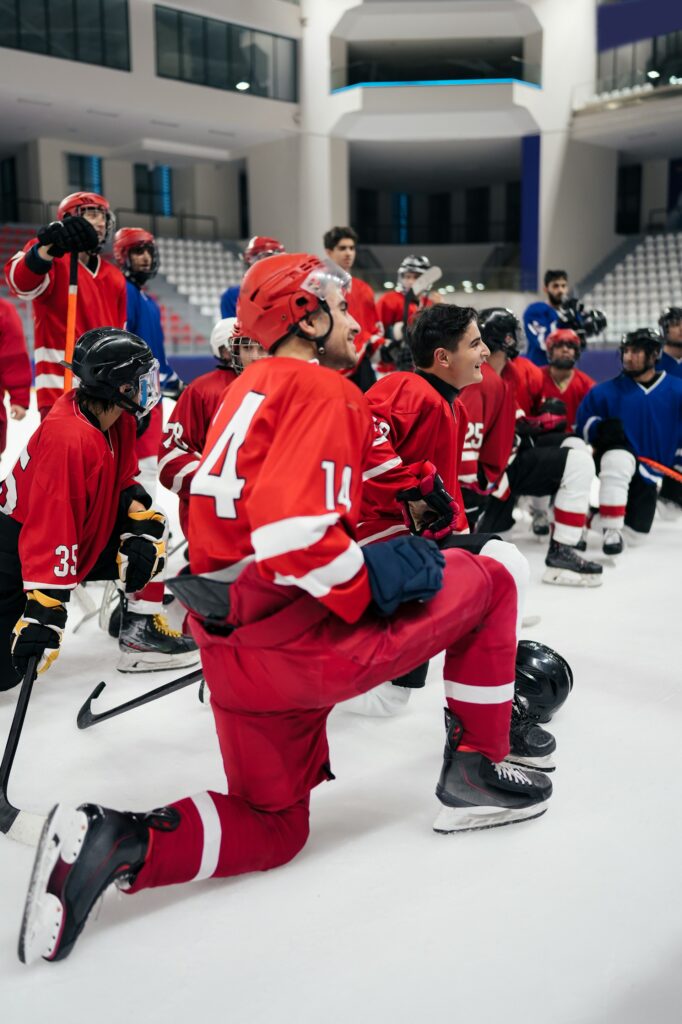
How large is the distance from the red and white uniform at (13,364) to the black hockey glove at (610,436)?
280 cm

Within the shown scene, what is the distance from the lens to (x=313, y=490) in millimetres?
1503

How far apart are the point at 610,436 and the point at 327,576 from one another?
3458mm

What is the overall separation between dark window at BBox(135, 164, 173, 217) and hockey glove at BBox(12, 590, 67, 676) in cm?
1957

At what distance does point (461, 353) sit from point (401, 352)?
258 centimetres

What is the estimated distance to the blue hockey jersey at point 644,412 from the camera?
4652 mm

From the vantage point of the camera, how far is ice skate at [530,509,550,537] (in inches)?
195

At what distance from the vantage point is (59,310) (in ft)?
11.7

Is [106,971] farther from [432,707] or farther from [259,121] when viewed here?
[259,121]

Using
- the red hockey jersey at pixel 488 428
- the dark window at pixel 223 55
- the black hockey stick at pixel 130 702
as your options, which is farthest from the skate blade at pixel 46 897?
the dark window at pixel 223 55

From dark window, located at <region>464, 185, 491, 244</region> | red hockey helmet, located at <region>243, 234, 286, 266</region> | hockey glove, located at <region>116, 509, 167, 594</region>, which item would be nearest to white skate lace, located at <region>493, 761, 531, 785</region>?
hockey glove, located at <region>116, 509, 167, 594</region>

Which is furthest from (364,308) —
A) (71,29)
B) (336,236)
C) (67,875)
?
(71,29)

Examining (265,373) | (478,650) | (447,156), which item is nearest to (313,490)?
(265,373)

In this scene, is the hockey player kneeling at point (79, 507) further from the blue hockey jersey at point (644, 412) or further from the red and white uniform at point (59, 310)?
the blue hockey jersey at point (644, 412)

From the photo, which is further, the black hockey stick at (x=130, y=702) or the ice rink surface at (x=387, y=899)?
the black hockey stick at (x=130, y=702)
